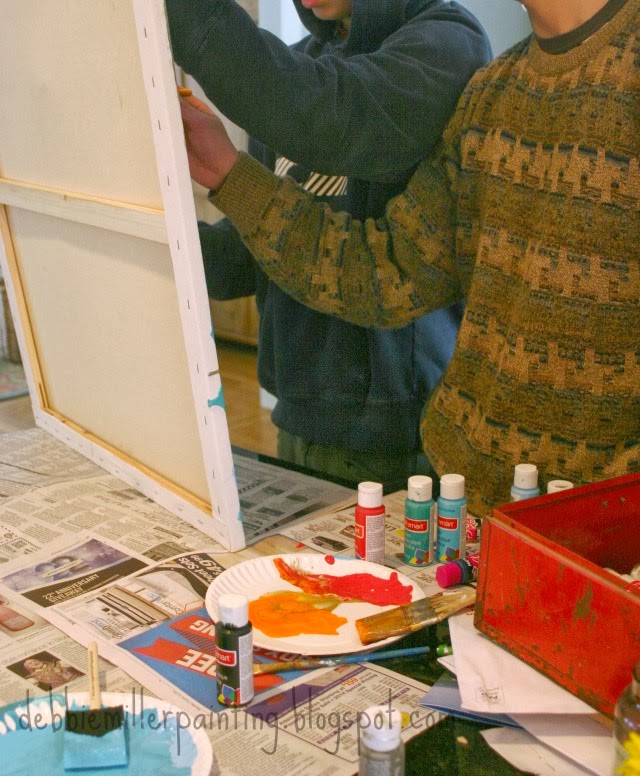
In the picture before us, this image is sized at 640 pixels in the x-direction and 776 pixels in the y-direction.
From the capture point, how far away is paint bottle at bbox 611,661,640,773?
0.67m

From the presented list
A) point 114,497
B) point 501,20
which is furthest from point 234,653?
point 501,20

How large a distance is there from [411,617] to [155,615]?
30cm

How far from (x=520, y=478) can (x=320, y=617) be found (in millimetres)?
299

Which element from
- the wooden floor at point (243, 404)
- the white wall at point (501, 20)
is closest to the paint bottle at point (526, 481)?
the wooden floor at point (243, 404)

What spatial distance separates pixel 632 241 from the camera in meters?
1.08

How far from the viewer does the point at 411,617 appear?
3.16 ft

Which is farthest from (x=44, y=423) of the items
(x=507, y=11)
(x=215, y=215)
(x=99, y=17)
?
(x=215, y=215)

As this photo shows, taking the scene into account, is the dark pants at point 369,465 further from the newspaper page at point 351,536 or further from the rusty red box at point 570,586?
the rusty red box at point 570,586

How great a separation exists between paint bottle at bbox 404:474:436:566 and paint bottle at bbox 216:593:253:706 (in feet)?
1.09

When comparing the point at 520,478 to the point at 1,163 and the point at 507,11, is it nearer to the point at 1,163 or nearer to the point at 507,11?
the point at 1,163

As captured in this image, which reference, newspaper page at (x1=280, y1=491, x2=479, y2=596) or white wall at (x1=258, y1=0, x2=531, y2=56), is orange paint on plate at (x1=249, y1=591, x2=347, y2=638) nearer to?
newspaper page at (x1=280, y1=491, x2=479, y2=596)

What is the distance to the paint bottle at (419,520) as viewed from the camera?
1125 mm

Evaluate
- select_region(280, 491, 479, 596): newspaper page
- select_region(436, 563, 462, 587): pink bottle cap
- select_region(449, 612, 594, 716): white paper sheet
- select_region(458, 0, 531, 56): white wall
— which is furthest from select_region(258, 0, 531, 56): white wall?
select_region(449, 612, 594, 716): white paper sheet

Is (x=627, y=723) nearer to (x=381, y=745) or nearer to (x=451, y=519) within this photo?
(x=381, y=745)
